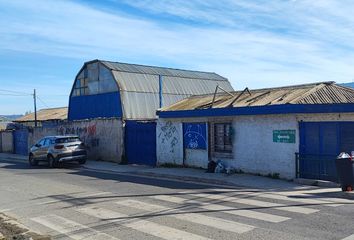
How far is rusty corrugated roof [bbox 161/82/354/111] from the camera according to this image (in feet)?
50.0

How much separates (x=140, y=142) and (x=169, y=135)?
2482 millimetres

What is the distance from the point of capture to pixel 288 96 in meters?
16.1

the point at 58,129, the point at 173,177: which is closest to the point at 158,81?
the point at 58,129

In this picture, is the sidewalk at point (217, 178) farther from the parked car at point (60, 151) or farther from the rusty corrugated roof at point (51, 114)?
the rusty corrugated roof at point (51, 114)

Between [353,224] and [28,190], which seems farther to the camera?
[28,190]

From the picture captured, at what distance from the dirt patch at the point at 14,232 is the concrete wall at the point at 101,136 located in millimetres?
14101

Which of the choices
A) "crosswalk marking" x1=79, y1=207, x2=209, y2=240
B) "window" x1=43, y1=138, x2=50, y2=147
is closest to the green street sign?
"crosswalk marking" x1=79, y1=207, x2=209, y2=240

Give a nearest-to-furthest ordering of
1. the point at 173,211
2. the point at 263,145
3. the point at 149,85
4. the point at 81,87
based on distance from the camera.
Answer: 1. the point at 173,211
2. the point at 263,145
3. the point at 149,85
4. the point at 81,87

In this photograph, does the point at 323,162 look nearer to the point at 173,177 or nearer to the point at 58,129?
the point at 173,177

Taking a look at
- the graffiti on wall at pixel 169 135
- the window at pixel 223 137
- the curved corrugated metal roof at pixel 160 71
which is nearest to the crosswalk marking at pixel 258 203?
the window at pixel 223 137

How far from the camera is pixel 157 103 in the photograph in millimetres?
29844

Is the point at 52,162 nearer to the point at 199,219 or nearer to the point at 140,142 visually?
the point at 140,142

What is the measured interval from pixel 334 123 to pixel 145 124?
33.5ft

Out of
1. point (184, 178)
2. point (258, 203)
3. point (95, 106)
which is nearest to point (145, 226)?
point (258, 203)
